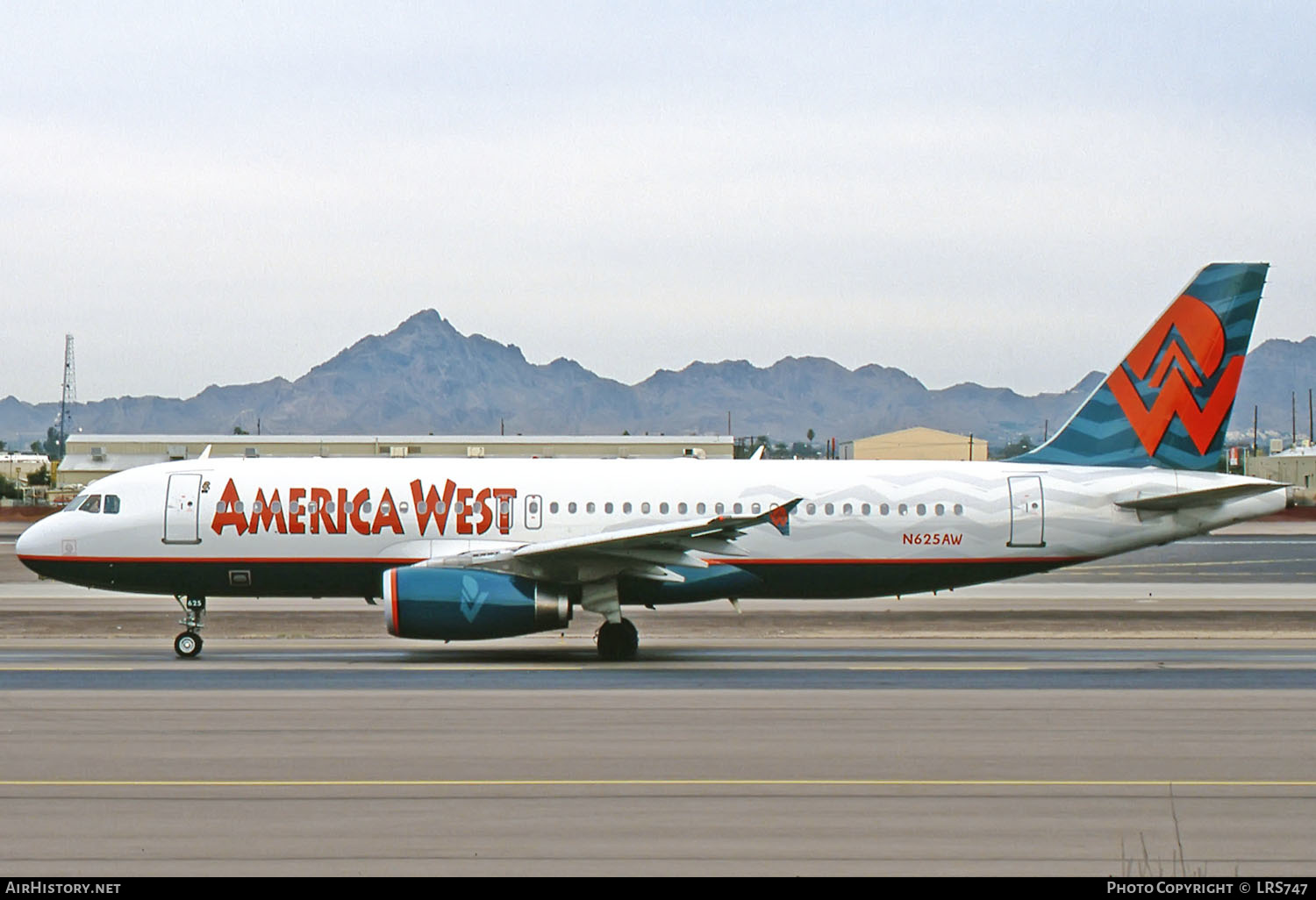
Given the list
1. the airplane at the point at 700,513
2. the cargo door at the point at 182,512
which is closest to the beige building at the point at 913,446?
the airplane at the point at 700,513

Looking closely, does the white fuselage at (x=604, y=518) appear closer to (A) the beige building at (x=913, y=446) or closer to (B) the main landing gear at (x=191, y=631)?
(B) the main landing gear at (x=191, y=631)

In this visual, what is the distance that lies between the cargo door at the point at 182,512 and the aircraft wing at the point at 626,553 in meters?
4.23

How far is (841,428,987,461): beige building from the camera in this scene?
399 feet

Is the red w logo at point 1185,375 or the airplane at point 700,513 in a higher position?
the red w logo at point 1185,375

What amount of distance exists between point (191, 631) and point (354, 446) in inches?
2719

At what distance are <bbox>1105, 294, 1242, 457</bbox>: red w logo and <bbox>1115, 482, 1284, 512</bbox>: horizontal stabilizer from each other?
1276 millimetres

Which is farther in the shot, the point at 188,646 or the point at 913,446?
the point at 913,446

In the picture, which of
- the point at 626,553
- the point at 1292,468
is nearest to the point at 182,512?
the point at 626,553

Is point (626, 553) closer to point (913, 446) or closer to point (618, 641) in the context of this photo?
point (618, 641)

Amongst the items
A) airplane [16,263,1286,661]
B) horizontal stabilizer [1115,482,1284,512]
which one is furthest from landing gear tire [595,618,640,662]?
horizontal stabilizer [1115,482,1284,512]

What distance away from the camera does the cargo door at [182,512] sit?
87.3 ft

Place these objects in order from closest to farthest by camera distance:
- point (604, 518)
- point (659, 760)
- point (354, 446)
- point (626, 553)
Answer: point (659, 760)
point (626, 553)
point (604, 518)
point (354, 446)

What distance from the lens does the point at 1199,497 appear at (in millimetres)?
27359
